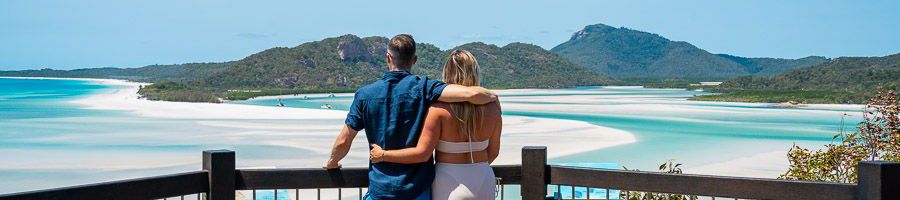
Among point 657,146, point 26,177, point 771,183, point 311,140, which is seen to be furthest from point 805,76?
point 771,183

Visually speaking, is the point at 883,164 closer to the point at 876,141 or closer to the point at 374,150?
the point at 374,150

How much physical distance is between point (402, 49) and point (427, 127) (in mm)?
291

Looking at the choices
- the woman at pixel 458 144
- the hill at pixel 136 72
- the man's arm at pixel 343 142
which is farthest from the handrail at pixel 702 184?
the hill at pixel 136 72

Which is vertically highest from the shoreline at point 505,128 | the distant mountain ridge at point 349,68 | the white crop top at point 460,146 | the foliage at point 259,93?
the distant mountain ridge at point 349,68

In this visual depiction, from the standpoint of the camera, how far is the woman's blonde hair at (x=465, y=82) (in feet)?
10.6

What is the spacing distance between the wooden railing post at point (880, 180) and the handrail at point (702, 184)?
0.09 metres

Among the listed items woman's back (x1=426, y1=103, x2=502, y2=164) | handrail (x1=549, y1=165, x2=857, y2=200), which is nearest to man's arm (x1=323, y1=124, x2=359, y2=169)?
woman's back (x1=426, y1=103, x2=502, y2=164)

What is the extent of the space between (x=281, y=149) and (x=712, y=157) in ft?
34.4

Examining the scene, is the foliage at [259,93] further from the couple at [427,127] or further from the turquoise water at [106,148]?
the couple at [427,127]

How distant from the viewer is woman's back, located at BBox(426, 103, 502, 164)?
10.6 feet

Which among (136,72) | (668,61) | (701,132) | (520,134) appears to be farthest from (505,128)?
(136,72)

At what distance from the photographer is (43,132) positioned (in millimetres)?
30062

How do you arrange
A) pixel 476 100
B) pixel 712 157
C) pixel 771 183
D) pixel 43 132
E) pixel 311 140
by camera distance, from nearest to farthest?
pixel 476 100, pixel 771 183, pixel 712 157, pixel 311 140, pixel 43 132

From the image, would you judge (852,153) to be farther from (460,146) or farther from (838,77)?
(838,77)
